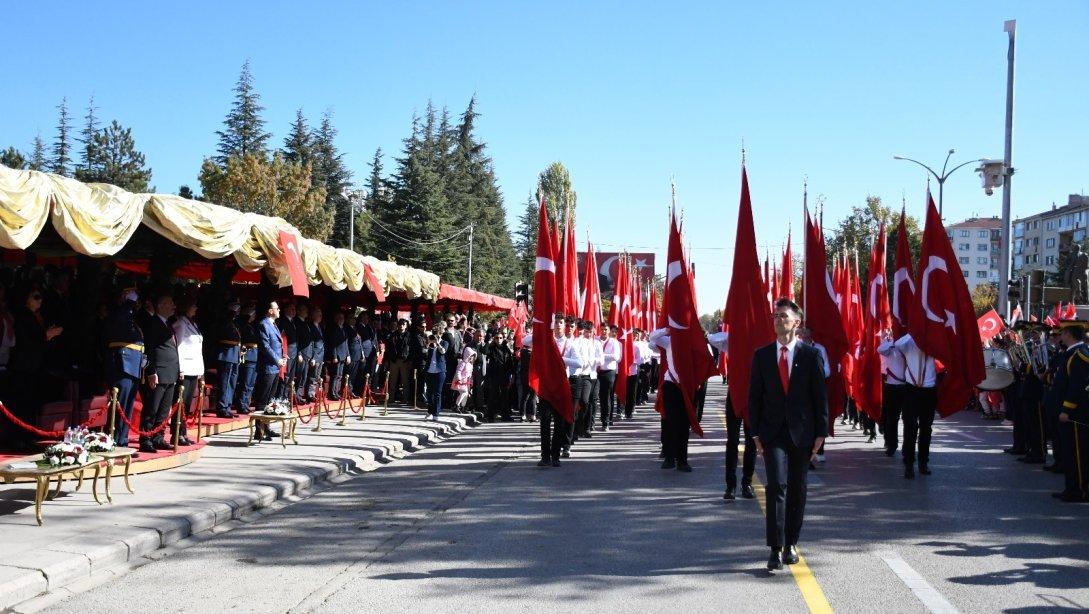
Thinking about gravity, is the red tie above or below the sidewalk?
above

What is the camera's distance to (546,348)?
46.5 ft

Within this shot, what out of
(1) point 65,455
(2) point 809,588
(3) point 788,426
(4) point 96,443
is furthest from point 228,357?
(2) point 809,588

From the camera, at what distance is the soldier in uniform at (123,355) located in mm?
11352

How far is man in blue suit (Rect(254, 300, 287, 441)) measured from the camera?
618 inches

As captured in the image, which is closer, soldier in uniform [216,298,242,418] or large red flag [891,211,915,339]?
large red flag [891,211,915,339]

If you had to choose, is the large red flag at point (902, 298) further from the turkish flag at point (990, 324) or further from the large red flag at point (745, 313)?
the turkish flag at point (990, 324)

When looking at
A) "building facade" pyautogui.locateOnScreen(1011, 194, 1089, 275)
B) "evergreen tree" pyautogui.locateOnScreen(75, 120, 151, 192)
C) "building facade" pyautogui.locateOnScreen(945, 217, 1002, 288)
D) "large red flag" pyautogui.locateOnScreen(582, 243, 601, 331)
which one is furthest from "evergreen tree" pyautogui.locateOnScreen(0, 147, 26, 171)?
"building facade" pyautogui.locateOnScreen(945, 217, 1002, 288)

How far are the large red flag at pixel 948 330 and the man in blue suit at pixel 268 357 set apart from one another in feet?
31.8

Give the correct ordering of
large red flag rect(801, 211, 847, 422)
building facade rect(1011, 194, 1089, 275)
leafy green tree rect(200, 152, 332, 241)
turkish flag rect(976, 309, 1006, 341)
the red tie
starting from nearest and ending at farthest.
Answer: the red tie
large red flag rect(801, 211, 847, 422)
turkish flag rect(976, 309, 1006, 341)
leafy green tree rect(200, 152, 332, 241)
building facade rect(1011, 194, 1089, 275)

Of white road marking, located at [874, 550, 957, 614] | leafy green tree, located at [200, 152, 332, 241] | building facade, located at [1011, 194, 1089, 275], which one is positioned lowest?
white road marking, located at [874, 550, 957, 614]

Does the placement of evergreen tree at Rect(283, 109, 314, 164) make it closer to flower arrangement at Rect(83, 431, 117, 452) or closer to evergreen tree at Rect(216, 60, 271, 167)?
evergreen tree at Rect(216, 60, 271, 167)

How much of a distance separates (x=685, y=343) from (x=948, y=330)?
3931mm

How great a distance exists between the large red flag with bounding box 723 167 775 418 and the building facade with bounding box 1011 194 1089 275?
108263 mm

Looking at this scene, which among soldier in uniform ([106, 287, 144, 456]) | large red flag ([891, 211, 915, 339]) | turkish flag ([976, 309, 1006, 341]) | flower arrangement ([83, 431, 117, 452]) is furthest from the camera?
turkish flag ([976, 309, 1006, 341])
